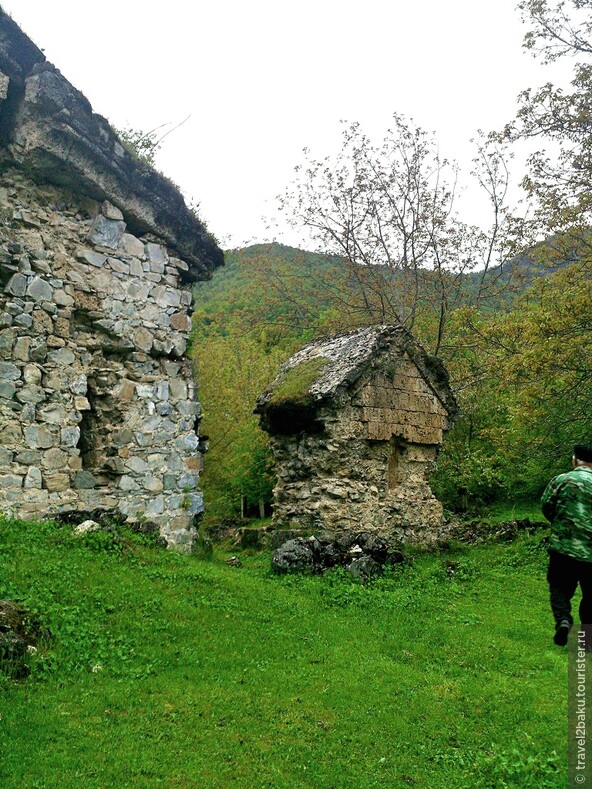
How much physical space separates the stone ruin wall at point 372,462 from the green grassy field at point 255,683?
314 centimetres

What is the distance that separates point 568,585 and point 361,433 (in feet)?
→ 20.9

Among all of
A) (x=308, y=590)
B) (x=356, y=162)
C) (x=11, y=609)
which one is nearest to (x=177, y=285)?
(x=308, y=590)

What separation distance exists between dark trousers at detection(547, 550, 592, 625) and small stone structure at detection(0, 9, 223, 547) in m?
5.31

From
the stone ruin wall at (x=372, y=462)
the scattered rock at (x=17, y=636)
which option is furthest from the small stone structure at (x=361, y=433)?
the scattered rock at (x=17, y=636)

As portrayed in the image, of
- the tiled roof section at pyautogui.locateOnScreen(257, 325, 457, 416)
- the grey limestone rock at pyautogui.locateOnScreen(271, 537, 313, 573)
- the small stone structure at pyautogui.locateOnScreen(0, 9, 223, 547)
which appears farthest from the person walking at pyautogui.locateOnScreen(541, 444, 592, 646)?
the tiled roof section at pyautogui.locateOnScreen(257, 325, 457, 416)

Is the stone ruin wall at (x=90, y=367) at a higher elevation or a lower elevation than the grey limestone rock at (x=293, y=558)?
higher

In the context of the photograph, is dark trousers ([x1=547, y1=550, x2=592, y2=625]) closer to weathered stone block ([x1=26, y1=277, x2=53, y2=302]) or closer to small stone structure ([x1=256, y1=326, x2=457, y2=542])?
small stone structure ([x1=256, y1=326, x2=457, y2=542])

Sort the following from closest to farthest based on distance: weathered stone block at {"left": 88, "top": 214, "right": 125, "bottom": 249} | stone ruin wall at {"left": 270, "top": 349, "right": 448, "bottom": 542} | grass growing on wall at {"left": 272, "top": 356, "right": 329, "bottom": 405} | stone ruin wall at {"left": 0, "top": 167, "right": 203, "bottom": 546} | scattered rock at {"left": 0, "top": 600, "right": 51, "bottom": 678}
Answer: scattered rock at {"left": 0, "top": 600, "right": 51, "bottom": 678}, stone ruin wall at {"left": 0, "top": 167, "right": 203, "bottom": 546}, weathered stone block at {"left": 88, "top": 214, "right": 125, "bottom": 249}, stone ruin wall at {"left": 270, "top": 349, "right": 448, "bottom": 542}, grass growing on wall at {"left": 272, "top": 356, "right": 329, "bottom": 405}

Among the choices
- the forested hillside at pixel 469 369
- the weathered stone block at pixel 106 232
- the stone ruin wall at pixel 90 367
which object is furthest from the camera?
the forested hillside at pixel 469 369

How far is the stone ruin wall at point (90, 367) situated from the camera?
7.40m

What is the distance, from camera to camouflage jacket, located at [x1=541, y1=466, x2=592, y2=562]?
16.6 ft

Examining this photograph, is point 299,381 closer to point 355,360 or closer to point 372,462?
point 355,360

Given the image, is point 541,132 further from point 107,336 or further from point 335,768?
point 335,768

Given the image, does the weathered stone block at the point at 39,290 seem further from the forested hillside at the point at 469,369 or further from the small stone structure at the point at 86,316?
the forested hillside at the point at 469,369
